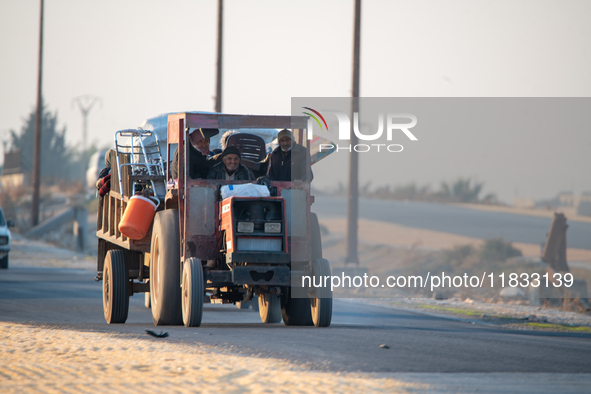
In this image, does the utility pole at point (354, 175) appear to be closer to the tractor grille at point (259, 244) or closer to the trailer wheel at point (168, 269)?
the trailer wheel at point (168, 269)

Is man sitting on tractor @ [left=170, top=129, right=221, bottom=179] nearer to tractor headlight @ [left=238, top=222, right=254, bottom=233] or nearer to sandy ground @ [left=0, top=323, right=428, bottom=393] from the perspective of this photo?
tractor headlight @ [left=238, top=222, right=254, bottom=233]

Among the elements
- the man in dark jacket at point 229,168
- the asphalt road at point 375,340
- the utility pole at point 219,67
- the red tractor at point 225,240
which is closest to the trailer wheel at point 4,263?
the utility pole at point 219,67

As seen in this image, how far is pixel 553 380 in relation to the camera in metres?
7.70

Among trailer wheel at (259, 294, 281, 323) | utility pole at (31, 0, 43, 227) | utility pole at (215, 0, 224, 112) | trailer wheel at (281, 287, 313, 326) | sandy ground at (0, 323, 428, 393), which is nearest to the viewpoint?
sandy ground at (0, 323, 428, 393)

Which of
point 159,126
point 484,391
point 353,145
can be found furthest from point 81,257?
point 484,391

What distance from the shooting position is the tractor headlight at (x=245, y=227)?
10.3 m

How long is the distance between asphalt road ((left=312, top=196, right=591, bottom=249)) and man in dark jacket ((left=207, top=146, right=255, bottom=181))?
89.7 feet

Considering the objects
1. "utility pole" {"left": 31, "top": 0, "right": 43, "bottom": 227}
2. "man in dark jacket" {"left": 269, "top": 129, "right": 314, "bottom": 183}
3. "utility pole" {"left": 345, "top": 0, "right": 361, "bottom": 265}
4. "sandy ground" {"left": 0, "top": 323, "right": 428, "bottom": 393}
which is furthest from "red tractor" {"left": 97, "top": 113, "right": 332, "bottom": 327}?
"utility pole" {"left": 31, "top": 0, "right": 43, "bottom": 227}

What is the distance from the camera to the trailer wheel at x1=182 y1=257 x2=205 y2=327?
10.5 metres

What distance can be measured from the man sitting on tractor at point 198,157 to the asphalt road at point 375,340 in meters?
2.07

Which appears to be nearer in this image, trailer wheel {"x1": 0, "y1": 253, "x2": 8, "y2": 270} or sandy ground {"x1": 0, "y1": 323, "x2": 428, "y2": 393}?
sandy ground {"x1": 0, "y1": 323, "x2": 428, "y2": 393}

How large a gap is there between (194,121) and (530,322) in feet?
23.2

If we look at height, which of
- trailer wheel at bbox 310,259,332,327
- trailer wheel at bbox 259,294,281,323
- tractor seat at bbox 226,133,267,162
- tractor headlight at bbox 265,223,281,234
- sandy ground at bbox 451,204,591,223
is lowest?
trailer wheel at bbox 259,294,281,323

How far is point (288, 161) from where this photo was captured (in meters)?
11.4
